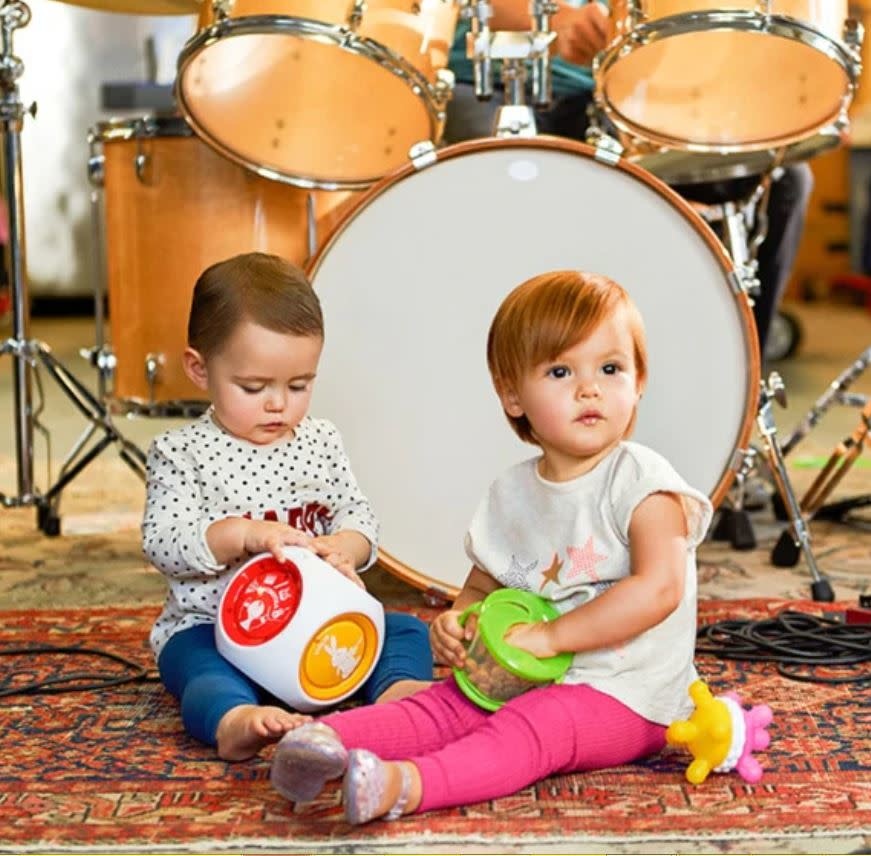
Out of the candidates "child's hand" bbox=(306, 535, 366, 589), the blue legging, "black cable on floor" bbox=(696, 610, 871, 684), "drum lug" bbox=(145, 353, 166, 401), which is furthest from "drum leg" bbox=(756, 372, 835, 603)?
"drum lug" bbox=(145, 353, 166, 401)

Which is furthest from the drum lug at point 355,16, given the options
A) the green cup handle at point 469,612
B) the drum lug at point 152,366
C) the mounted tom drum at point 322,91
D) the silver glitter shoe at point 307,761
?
the silver glitter shoe at point 307,761

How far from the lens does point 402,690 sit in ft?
4.71

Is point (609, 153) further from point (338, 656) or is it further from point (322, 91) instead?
point (338, 656)

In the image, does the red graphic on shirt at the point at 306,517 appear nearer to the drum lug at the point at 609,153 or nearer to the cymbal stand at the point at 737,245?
the drum lug at the point at 609,153

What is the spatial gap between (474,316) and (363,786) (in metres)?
0.80

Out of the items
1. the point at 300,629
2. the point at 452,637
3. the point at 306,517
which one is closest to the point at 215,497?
the point at 306,517

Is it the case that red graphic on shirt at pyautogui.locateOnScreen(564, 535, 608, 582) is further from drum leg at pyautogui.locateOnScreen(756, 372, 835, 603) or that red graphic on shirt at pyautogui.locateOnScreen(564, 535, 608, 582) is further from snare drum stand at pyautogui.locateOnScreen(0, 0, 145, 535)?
snare drum stand at pyautogui.locateOnScreen(0, 0, 145, 535)

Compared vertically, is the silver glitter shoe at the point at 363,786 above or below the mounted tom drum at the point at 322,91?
below

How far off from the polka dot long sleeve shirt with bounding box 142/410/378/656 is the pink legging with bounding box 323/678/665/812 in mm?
248

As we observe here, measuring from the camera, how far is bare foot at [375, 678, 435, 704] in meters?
1.43

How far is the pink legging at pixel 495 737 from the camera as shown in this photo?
1222 mm

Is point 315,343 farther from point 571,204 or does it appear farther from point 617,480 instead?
point 571,204

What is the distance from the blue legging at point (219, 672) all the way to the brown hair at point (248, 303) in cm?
28

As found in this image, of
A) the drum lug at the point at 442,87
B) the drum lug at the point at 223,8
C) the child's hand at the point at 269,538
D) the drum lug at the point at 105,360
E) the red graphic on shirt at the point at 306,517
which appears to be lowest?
the drum lug at the point at 105,360
